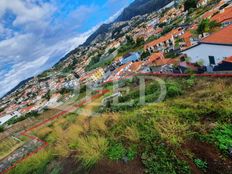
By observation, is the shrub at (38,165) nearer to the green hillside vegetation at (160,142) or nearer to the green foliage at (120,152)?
the green hillside vegetation at (160,142)

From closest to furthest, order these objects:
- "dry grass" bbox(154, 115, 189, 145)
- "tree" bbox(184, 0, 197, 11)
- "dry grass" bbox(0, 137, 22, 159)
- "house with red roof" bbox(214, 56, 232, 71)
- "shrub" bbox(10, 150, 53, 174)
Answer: "dry grass" bbox(154, 115, 189, 145)
"shrub" bbox(10, 150, 53, 174)
"dry grass" bbox(0, 137, 22, 159)
"house with red roof" bbox(214, 56, 232, 71)
"tree" bbox(184, 0, 197, 11)

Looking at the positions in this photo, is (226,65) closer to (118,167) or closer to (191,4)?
(118,167)

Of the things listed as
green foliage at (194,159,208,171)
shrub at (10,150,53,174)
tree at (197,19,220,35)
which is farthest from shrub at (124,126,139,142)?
tree at (197,19,220,35)

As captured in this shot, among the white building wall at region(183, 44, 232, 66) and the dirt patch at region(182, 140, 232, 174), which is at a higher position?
the white building wall at region(183, 44, 232, 66)

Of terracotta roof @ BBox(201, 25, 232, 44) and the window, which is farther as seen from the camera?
the window

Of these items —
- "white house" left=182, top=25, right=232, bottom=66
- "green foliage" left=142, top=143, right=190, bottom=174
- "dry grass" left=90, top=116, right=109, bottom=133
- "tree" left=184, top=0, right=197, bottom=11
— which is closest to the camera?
"green foliage" left=142, top=143, right=190, bottom=174

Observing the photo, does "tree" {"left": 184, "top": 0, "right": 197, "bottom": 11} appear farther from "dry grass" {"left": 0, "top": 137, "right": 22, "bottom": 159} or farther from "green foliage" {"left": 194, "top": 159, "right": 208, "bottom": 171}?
"green foliage" {"left": 194, "top": 159, "right": 208, "bottom": 171}

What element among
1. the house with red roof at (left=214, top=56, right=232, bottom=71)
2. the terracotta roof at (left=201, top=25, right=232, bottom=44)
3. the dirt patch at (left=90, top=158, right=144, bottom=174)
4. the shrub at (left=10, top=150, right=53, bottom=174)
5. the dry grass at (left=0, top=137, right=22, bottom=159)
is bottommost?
the dry grass at (left=0, top=137, right=22, bottom=159)
